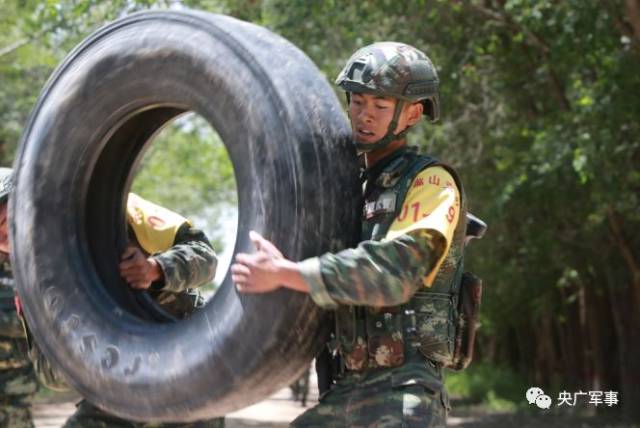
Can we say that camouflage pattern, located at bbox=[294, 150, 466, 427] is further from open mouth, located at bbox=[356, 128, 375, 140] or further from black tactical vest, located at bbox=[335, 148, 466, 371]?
open mouth, located at bbox=[356, 128, 375, 140]

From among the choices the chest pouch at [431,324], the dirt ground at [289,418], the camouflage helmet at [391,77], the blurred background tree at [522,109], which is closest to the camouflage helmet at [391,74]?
the camouflage helmet at [391,77]

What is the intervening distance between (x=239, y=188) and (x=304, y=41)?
8178 mm

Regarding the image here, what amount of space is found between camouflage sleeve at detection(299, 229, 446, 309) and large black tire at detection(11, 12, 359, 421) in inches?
4.1

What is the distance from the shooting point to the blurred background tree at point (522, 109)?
10430mm

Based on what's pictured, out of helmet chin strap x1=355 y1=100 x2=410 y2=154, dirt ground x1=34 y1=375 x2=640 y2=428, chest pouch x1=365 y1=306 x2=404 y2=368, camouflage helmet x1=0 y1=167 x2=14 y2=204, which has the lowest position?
dirt ground x1=34 y1=375 x2=640 y2=428

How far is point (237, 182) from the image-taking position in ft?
11.4

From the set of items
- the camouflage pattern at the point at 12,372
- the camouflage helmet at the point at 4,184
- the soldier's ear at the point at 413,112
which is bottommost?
the camouflage pattern at the point at 12,372

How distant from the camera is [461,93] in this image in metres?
12.5

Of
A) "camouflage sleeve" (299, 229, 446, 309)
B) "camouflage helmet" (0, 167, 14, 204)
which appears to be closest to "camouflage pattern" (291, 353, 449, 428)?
"camouflage sleeve" (299, 229, 446, 309)

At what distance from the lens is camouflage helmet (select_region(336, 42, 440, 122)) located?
3.48 meters

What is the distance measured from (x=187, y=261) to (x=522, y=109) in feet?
30.1

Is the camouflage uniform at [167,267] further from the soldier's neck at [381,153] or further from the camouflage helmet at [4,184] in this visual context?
the soldier's neck at [381,153]

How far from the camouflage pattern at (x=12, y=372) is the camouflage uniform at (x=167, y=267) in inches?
43.7

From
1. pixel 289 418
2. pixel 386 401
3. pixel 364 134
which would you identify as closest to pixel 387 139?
pixel 364 134
